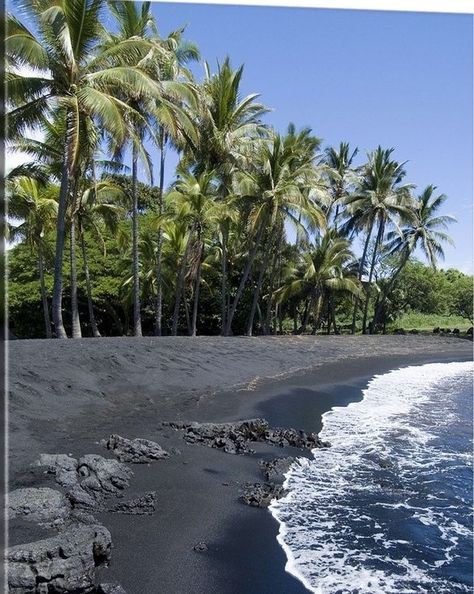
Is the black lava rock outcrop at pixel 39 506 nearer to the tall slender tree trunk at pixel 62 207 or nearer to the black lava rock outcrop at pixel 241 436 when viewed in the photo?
the black lava rock outcrop at pixel 241 436

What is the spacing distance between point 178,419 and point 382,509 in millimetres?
3571

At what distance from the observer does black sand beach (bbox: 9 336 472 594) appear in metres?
3.64

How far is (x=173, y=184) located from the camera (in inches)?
760

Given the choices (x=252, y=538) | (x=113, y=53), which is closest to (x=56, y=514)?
(x=252, y=538)

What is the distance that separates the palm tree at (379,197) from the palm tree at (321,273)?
1.81 m

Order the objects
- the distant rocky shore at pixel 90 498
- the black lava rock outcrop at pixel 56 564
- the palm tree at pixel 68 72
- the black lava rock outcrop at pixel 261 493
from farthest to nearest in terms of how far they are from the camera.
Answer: the palm tree at pixel 68 72
the black lava rock outcrop at pixel 261 493
the distant rocky shore at pixel 90 498
the black lava rock outcrop at pixel 56 564

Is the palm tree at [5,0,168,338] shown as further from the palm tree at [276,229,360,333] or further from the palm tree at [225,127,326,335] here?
the palm tree at [276,229,360,333]

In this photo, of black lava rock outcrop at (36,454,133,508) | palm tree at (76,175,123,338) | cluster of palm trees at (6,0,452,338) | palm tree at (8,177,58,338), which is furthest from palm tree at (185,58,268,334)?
black lava rock outcrop at (36,454,133,508)

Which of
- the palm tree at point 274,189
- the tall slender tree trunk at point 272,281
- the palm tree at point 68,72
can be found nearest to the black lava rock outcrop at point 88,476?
the palm tree at point 68,72

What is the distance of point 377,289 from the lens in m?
27.4

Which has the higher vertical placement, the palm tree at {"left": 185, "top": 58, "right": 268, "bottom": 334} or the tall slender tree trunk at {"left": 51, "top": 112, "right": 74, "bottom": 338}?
the palm tree at {"left": 185, "top": 58, "right": 268, "bottom": 334}

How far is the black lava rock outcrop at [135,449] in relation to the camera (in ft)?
18.5

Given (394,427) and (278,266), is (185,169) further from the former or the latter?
(394,427)

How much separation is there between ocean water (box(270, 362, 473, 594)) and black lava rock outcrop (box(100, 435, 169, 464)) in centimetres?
146
